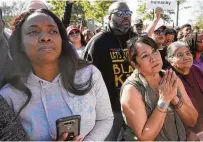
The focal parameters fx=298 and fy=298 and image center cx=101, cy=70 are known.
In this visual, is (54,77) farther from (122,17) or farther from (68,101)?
(122,17)

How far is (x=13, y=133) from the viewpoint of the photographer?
5.19 feet

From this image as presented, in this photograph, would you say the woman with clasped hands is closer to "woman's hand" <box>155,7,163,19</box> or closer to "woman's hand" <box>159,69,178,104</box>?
"woman's hand" <box>159,69,178,104</box>

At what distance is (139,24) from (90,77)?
4460 millimetres

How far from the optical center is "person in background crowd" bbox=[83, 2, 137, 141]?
328 cm

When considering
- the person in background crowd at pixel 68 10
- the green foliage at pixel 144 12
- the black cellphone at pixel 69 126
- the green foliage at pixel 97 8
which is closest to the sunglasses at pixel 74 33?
the person in background crowd at pixel 68 10

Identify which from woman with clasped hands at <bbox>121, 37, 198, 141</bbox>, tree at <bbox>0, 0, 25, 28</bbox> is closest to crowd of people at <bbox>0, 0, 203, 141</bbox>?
woman with clasped hands at <bbox>121, 37, 198, 141</bbox>

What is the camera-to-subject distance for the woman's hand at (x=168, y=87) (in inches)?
87.5

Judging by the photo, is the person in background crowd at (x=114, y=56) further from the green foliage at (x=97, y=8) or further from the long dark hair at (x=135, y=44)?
the green foliage at (x=97, y=8)

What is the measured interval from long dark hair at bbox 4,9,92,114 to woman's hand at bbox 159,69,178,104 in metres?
0.64

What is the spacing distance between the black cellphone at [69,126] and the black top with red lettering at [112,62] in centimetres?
159

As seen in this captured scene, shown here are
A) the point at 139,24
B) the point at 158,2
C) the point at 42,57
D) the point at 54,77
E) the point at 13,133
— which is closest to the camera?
the point at 13,133

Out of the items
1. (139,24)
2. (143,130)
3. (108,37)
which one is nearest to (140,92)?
(143,130)

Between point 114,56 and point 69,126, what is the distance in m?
1.73

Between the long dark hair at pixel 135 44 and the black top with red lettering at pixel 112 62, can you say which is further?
the black top with red lettering at pixel 112 62
